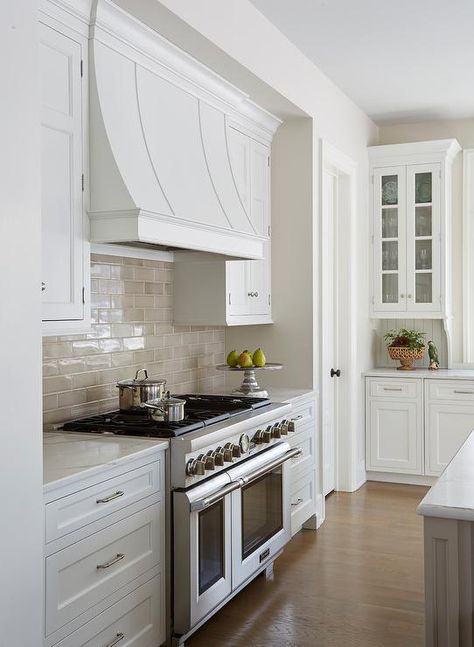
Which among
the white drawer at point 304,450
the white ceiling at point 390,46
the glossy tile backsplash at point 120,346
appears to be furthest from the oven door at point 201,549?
the white ceiling at point 390,46

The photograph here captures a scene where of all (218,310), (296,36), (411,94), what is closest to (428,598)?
(218,310)

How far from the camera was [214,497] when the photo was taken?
3.02m

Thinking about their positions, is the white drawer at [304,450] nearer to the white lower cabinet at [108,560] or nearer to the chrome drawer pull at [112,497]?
the white lower cabinet at [108,560]

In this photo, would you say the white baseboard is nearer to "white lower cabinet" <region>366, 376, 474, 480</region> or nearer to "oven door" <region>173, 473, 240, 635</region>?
"white lower cabinet" <region>366, 376, 474, 480</region>

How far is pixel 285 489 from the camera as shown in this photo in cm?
388

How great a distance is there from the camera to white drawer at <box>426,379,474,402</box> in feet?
18.2

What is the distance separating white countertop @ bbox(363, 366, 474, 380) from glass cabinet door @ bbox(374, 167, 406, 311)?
0.52m

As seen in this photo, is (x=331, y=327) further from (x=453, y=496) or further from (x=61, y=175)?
(x=453, y=496)

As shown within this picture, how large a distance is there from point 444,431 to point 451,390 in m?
0.32

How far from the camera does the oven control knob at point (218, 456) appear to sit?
3.10m

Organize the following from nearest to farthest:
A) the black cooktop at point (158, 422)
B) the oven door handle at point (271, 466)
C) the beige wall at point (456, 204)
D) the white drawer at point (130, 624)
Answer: the white drawer at point (130, 624) < the black cooktop at point (158, 422) < the oven door handle at point (271, 466) < the beige wall at point (456, 204)

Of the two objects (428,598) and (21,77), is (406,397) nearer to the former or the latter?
(428,598)

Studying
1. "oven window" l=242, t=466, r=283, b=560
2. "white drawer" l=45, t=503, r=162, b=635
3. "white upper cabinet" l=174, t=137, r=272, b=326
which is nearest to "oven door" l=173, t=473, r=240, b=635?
"white drawer" l=45, t=503, r=162, b=635

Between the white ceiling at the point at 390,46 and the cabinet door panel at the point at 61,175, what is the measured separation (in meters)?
1.43
